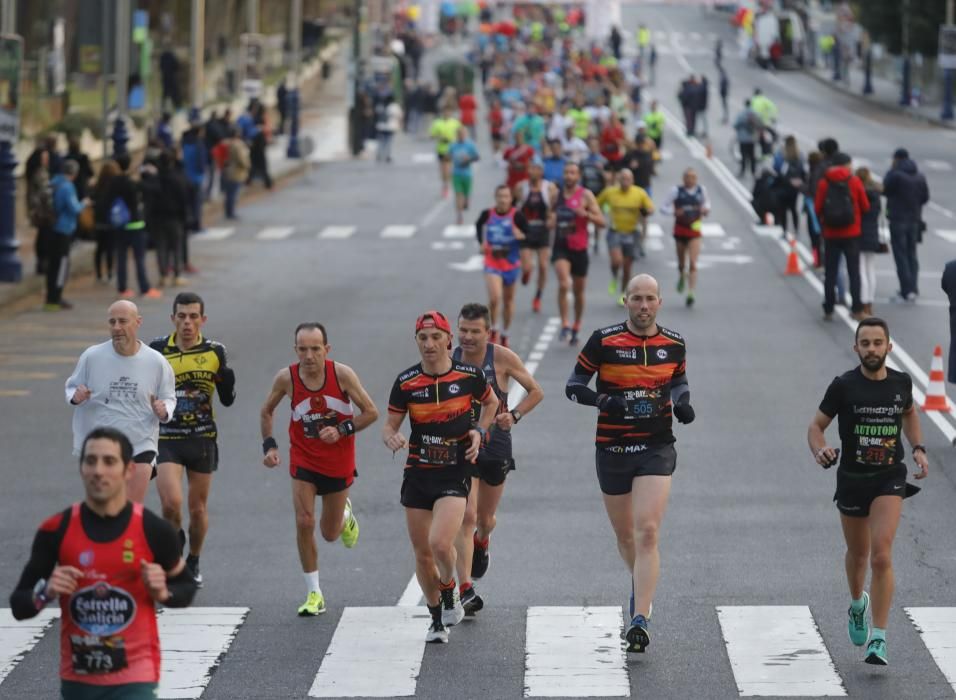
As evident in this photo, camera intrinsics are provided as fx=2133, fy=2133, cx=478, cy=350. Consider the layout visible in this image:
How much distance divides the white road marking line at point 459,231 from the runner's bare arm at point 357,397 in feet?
87.3

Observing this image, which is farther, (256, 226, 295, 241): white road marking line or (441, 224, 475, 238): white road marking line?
(441, 224, 475, 238): white road marking line

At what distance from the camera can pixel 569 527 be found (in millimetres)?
15500

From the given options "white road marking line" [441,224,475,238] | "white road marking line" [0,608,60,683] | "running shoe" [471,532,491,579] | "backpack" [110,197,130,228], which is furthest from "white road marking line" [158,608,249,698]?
"white road marking line" [441,224,475,238]

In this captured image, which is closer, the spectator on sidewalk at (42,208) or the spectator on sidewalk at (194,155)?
the spectator on sidewalk at (42,208)

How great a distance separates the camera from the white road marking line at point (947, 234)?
38028 mm

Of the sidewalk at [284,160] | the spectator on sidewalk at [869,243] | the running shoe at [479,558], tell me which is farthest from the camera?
the sidewalk at [284,160]

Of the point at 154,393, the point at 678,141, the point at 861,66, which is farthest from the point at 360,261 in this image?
the point at 861,66

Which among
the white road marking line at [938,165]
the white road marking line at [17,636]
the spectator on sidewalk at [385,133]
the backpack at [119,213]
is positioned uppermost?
the white road marking line at [17,636]

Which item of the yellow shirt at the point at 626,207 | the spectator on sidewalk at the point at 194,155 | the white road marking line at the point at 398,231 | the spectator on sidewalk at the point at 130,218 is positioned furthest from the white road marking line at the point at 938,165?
the spectator on sidewalk at the point at 130,218

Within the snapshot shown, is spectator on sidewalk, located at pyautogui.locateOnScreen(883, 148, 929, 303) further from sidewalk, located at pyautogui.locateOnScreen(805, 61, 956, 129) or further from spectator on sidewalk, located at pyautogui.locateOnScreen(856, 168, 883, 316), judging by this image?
sidewalk, located at pyautogui.locateOnScreen(805, 61, 956, 129)

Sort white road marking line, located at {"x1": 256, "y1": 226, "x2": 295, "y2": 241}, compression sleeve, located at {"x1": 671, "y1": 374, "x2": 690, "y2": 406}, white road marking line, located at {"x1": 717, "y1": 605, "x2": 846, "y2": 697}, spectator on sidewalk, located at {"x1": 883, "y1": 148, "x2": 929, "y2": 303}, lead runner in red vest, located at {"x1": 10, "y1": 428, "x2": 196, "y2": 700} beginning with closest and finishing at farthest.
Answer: lead runner in red vest, located at {"x1": 10, "y1": 428, "x2": 196, "y2": 700}
white road marking line, located at {"x1": 717, "y1": 605, "x2": 846, "y2": 697}
compression sleeve, located at {"x1": 671, "y1": 374, "x2": 690, "y2": 406}
spectator on sidewalk, located at {"x1": 883, "y1": 148, "x2": 929, "y2": 303}
white road marking line, located at {"x1": 256, "y1": 226, "x2": 295, "y2": 241}

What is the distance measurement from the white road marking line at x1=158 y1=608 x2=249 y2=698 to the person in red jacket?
14.1 meters

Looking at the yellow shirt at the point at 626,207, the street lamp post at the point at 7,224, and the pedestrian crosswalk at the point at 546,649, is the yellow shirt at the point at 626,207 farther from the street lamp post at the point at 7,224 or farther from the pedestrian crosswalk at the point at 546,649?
the pedestrian crosswalk at the point at 546,649

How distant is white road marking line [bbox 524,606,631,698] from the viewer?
11.1 meters
